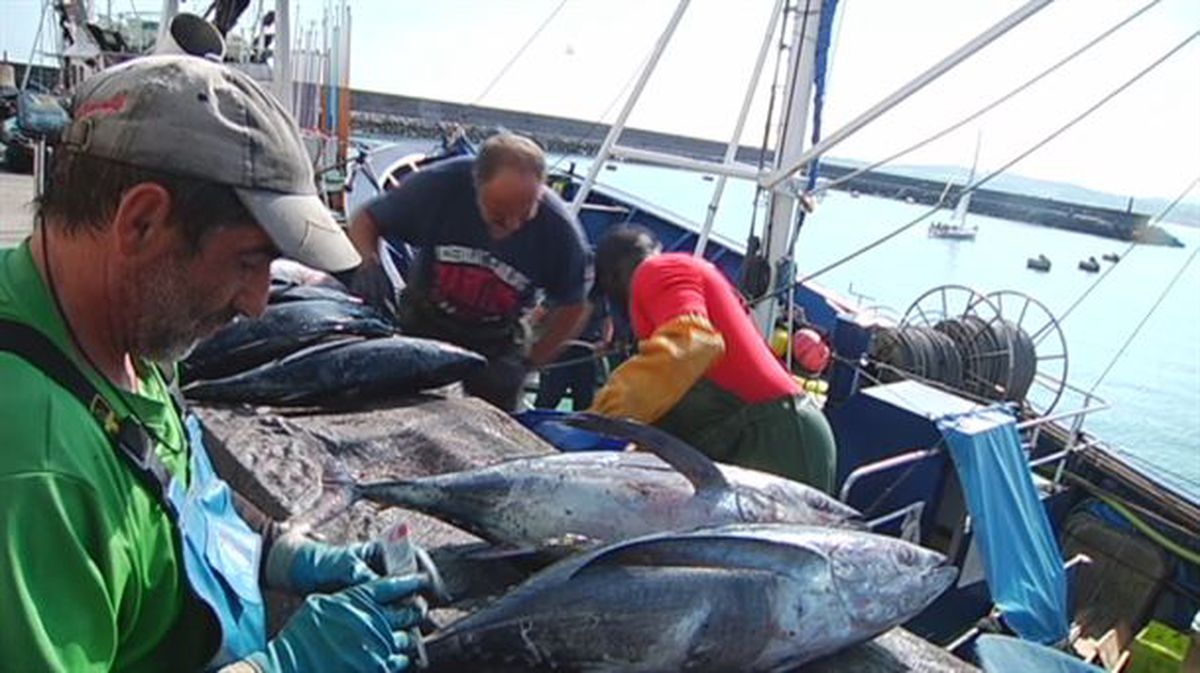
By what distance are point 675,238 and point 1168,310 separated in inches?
1678

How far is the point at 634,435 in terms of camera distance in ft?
7.92

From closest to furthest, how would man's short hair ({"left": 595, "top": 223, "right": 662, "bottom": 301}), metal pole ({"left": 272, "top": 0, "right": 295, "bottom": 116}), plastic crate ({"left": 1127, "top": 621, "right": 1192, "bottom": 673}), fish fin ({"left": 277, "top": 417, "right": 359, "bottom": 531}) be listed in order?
fish fin ({"left": 277, "top": 417, "right": 359, "bottom": 531}) → man's short hair ({"left": 595, "top": 223, "right": 662, "bottom": 301}) → plastic crate ({"left": 1127, "top": 621, "right": 1192, "bottom": 673}) → metal pole ({"left": 272, "top": 0, "right": 295, "bottom": 116})

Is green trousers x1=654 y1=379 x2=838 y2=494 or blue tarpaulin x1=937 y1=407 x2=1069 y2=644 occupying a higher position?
green trousers x1=654 y1=379 x2=838 y2=494

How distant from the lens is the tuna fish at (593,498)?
2.28 metres

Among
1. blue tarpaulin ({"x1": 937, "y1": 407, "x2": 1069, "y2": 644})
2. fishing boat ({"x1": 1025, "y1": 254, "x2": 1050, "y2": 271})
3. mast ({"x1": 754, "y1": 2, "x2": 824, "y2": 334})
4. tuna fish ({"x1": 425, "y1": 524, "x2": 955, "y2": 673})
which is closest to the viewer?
tuna fish ({"x1": 425, "y1": 524, "x2": 955, "y2": 673})

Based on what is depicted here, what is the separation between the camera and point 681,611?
1815 millimetres

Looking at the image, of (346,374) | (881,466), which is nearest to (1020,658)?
(881,466)

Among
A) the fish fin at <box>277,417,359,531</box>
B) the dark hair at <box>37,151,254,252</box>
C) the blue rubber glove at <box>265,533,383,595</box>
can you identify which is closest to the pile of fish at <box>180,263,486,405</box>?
the fish fin at <box>277,417,359,531</box>

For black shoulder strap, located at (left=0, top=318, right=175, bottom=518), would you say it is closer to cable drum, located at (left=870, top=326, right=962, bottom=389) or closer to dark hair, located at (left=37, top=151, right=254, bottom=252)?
dark hair, located at (left=37, top=151, right=254, bottom=252)

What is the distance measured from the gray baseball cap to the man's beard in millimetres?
143

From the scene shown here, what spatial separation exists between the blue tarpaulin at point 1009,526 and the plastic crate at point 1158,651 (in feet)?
3.82

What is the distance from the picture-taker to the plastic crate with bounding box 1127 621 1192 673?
540 cm

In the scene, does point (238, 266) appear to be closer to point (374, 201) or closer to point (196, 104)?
point (196, 104)

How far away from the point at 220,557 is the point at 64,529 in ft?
1.71
